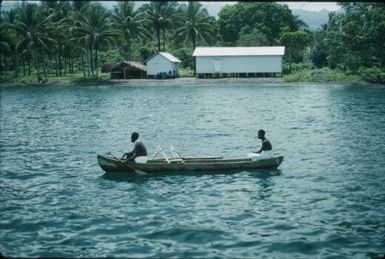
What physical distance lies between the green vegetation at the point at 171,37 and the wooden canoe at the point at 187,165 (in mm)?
52004

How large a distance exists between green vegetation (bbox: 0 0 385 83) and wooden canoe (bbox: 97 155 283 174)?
52004mm

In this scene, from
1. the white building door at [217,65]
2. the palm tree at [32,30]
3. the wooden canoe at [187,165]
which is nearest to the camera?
the wooden canoe at [187,165]

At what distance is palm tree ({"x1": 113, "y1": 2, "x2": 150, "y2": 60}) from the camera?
3132 inches

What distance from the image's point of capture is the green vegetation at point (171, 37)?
67.1 m

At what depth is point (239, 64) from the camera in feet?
253

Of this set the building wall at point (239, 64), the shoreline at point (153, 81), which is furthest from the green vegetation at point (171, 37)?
the building wall at point (239, 64)

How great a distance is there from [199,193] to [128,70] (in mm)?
65613

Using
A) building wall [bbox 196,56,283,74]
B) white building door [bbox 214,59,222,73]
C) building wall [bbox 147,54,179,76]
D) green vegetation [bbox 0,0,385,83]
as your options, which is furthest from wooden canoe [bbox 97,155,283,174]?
building wall [bbox 147,54,179,76]

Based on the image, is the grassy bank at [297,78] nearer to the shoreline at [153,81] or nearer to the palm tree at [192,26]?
the shoreline at [153,81]

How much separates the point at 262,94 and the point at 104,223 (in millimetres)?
45073

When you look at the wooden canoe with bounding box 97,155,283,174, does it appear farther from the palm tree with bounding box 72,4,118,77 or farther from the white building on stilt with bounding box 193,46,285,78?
the white building on stilt with bounding box 193,46,285,78

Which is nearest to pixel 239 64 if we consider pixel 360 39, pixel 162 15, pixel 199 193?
pixel 162 15

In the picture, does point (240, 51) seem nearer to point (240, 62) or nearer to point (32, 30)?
point (240, 62)

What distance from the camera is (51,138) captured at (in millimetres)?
30984
